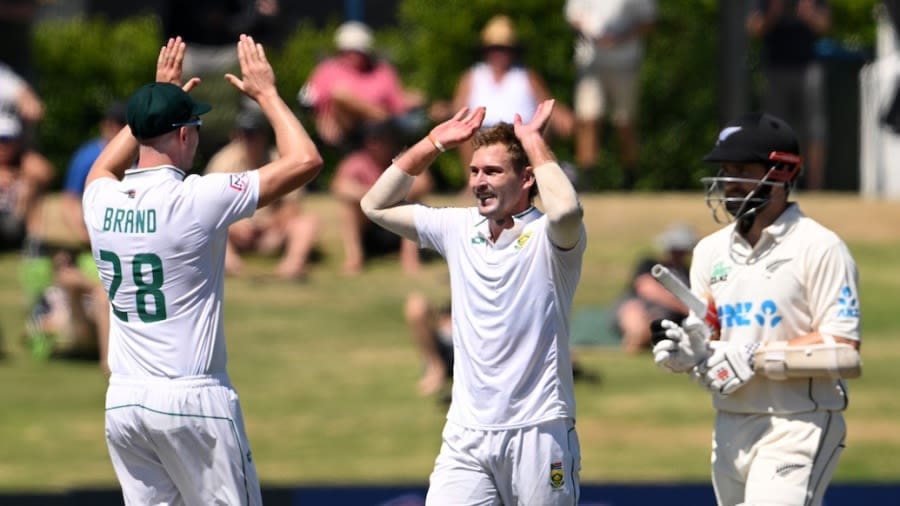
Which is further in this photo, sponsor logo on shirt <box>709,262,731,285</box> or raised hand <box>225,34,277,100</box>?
sponsor logo on shirt <box>709,262,731,285</box>

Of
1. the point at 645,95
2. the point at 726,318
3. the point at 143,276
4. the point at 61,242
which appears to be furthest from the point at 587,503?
the point at 645,95

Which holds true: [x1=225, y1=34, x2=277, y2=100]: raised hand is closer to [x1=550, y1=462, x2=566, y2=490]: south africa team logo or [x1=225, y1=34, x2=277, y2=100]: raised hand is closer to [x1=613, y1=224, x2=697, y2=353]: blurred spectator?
[x1=550, y1=462, x2=566, y2=490]: south africa team logo

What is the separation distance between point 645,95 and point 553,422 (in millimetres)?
11910

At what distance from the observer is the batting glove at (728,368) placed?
6.61 meters

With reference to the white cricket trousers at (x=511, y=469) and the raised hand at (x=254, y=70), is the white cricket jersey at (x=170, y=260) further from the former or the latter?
the white cricket trousers at (x=511, y=469)

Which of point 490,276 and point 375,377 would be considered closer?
point 490,276

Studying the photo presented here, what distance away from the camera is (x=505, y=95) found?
43.6 ft

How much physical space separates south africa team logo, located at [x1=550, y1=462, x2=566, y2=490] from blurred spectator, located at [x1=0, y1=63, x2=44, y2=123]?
8668 mm

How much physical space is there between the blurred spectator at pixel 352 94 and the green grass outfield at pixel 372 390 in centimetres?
94

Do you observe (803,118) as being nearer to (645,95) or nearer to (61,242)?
(645,95)

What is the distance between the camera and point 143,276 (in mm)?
6402

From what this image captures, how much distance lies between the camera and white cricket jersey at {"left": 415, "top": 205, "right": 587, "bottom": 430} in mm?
6367

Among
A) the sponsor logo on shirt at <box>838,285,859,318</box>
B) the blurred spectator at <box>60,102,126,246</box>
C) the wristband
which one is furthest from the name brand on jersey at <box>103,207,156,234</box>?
the blurred spectator at <box>60,102,126,246</box>

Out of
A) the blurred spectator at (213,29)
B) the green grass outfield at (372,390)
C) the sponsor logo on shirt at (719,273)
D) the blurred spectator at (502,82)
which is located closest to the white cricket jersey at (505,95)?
the blurred spectator at (502,82)
